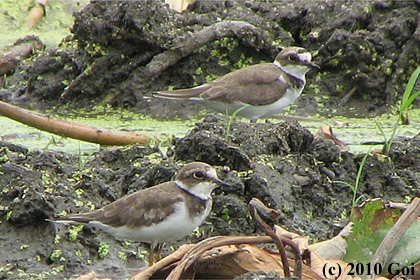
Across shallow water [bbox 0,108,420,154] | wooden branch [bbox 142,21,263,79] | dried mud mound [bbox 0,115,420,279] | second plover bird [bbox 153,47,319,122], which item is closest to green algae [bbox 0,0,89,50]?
wooden branch [bbox 142,21,263,79]

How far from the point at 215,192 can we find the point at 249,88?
2773mm

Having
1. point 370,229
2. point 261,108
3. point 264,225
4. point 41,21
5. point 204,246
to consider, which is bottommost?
point 261,108

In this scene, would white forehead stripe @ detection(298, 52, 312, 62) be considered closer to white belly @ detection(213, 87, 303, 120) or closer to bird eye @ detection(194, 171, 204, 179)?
white belly @ detection(213, 87, 303, 120)

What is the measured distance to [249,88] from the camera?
25.8 feet

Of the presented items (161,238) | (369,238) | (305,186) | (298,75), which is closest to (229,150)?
(305,186)

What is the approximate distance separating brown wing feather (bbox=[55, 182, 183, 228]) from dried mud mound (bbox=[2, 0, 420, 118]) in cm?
400

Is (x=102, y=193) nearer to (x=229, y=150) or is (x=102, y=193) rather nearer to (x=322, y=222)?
(x=229, y=150)

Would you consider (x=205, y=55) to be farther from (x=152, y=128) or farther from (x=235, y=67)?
(x=152, y=128)

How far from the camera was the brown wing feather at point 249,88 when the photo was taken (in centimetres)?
782

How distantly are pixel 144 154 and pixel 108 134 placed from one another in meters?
1.08

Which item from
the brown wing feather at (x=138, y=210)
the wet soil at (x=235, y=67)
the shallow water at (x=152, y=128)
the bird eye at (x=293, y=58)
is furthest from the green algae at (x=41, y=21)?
the brown wing feather at (x=138, y=210)

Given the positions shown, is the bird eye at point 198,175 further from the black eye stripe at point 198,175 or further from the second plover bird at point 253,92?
the second plover bird at point 253,92

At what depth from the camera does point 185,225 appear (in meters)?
4.68

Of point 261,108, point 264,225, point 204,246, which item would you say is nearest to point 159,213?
point 204,246
